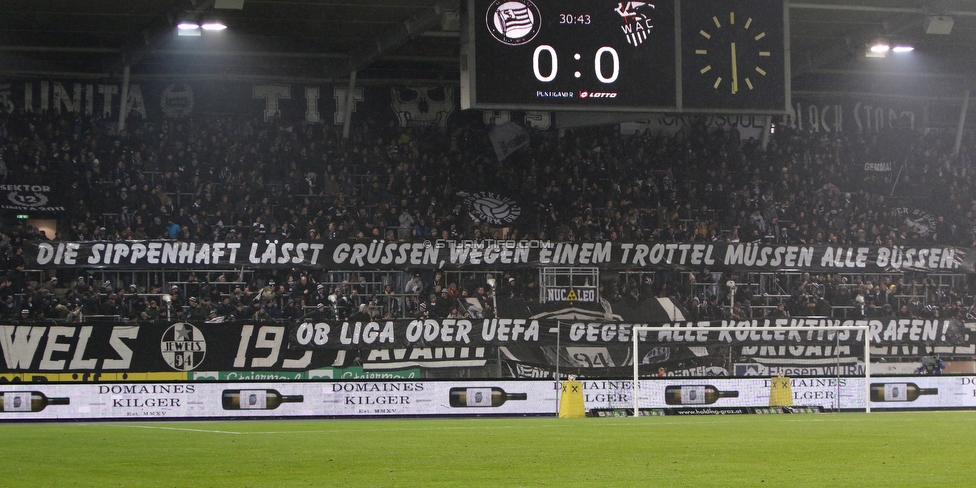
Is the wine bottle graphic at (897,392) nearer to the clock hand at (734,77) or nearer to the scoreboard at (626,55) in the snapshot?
the scoreboard at (626,55)

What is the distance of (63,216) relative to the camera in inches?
1254

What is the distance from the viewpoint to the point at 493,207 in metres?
34.6

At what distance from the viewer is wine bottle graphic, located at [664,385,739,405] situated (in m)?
25.5

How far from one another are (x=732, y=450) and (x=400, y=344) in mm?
16548

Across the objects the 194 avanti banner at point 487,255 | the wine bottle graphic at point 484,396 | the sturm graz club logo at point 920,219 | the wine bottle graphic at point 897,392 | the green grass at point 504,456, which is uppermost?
the sturm graz club logo at point 920,219

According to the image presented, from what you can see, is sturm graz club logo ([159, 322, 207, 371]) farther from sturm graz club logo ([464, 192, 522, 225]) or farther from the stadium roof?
sturm graz club logo ([464, 192, 522, 225])

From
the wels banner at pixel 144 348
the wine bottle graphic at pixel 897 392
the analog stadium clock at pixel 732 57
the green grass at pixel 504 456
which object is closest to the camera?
the green grass at pixel 504 456

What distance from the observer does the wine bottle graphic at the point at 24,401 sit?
23562 mm

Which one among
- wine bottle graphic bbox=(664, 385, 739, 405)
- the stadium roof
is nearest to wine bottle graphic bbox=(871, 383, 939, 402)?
wine bottle graphic bbox=(664, 385, 739, 405)

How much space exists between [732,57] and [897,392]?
421 inches

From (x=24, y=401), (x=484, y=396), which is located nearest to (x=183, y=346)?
(x=24, y=401)

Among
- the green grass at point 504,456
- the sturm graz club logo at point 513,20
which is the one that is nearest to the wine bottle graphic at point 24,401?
the green grass at point 504,456

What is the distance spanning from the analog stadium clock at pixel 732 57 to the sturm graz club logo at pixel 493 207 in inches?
581

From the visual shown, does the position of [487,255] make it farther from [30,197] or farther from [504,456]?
[504,456]
